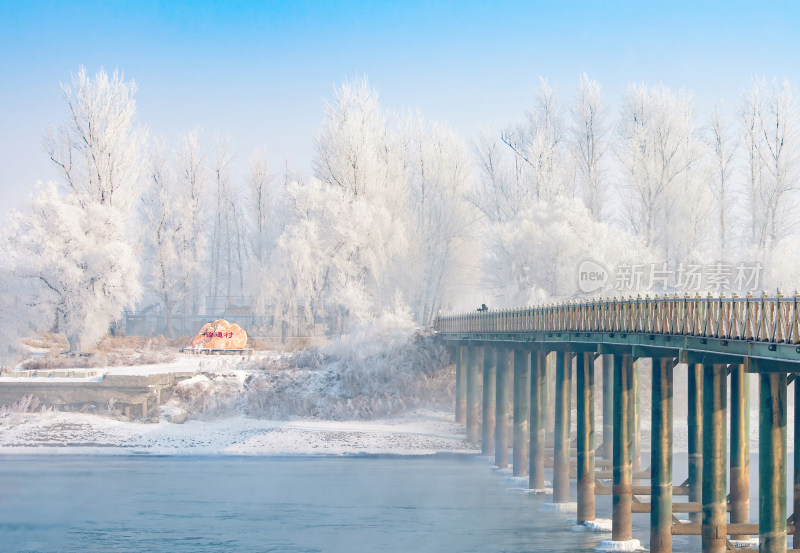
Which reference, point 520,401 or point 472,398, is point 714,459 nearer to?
point 520,401

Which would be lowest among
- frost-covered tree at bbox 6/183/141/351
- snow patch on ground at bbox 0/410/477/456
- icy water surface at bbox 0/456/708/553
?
icy water surface at bbox 0/456/708/553

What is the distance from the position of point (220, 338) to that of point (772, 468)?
157ft

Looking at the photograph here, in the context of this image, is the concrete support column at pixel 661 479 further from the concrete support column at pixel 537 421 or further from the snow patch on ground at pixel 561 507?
the concrete support column at pixel 537 421

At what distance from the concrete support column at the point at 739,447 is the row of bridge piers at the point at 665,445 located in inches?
1.0

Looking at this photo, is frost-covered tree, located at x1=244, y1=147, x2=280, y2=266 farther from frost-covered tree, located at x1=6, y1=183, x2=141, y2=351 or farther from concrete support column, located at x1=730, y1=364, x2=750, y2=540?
concrete support column, located at x1=730, y1=364, x2=750, y2=540

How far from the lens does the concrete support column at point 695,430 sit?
22672mm

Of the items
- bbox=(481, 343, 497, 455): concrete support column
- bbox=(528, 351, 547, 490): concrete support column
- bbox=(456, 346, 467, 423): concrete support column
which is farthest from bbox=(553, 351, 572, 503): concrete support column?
bbox=(456, 346, 467, 423): concrete support column

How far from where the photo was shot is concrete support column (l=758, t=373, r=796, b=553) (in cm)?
1791

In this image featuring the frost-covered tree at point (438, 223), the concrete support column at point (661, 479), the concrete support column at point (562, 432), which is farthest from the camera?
the frost-covered tree at point (438, 223)

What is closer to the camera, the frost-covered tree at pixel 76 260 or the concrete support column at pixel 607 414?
the concrete support column at pixel 607 414

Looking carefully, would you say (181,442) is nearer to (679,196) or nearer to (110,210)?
(110,210)

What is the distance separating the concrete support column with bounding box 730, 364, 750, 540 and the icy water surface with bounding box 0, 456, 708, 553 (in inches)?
133

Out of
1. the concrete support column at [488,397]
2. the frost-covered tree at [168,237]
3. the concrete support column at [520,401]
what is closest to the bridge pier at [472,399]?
the concrete support column at [488,397]

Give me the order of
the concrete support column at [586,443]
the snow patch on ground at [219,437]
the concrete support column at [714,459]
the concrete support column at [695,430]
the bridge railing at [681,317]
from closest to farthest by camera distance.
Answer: the bridge railing at [681,317], the concrete support column at [714,459], the concrete support column at [695,430], the concrete support column at [586,443], the snow patch on ground at [219,437]
